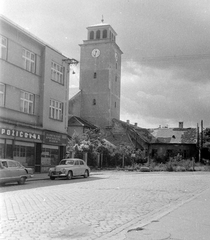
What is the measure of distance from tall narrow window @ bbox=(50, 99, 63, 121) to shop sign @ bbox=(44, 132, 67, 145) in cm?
167

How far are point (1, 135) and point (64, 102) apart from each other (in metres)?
10.6

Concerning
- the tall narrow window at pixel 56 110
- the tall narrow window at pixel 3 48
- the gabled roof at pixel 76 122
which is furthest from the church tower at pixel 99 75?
the tall narrow window at pixel 3 48

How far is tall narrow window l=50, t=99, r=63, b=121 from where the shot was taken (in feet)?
106

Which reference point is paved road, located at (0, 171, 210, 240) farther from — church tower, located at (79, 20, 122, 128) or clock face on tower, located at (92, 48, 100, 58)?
clock face on tower, located at (92, 48, 100, 58)

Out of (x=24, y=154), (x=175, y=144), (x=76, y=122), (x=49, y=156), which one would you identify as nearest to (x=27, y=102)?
(x=24, y=154)

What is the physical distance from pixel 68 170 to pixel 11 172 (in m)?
5.99

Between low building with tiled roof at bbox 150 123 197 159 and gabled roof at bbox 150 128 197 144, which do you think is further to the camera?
gabled roof at bbox 150 128 197 144

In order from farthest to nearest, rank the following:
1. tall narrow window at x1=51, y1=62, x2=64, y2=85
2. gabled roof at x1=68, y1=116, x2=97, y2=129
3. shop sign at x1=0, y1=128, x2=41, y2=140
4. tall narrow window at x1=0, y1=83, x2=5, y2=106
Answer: gabled roof at x1=68, y1=116, x2=97, y2=129, tall narrow window at x1=51, y1=62, x2=64, y2=85, tall narrow window at x1=0, y1=83, x2=5, y2=106, shop sign at x1=0, y1=128, x2=41, y2=140

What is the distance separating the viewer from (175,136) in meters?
69.7

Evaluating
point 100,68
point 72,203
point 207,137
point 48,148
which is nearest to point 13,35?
point 48,148

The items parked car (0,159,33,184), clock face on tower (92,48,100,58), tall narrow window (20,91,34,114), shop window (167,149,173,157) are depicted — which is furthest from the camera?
shop window (167,149,173,157)

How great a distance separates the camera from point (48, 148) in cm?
→ 3125

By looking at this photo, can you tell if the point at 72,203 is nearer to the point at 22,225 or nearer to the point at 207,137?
the point at 22,225

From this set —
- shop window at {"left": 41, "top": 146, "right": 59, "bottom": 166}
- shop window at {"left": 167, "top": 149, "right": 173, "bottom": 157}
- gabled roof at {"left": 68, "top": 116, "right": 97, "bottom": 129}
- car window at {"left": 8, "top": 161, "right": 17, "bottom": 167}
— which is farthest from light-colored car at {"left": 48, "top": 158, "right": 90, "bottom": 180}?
shop window at {"left": 167, "top": 149, "right": 173, "bottom": 157}
